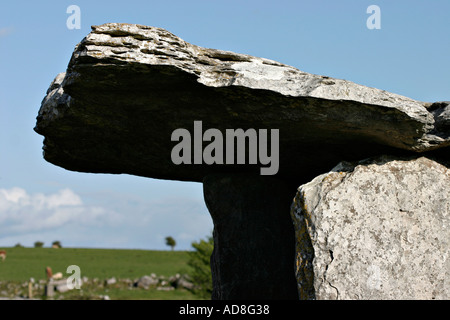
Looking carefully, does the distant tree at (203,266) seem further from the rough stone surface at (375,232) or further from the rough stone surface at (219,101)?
the rough stone surface at (375,232)

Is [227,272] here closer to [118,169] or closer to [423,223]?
[118,169]

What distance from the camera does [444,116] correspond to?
589 centimetres

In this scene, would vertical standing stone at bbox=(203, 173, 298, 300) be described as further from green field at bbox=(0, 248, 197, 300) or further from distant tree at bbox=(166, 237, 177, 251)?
distant tree at bbox=(166, 237, 177, 251)

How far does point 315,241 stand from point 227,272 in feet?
8.23

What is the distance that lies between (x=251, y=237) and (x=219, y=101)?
8.42 ft

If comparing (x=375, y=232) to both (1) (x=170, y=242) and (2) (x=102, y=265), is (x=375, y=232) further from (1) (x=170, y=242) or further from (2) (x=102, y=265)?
(1) (x=170, y=242)

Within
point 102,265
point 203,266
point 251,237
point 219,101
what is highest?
point 219,101

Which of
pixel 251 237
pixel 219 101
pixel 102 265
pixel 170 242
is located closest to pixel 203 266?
pixel 251 237

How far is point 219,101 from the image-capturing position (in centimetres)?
590

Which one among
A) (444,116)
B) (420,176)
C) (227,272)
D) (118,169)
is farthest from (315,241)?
(118,169)

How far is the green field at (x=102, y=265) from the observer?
1068 inches

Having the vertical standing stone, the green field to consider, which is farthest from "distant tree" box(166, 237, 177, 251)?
the vertical standing stone

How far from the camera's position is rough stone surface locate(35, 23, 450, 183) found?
5.38 m
